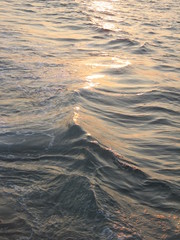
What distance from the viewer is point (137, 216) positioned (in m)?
4.54

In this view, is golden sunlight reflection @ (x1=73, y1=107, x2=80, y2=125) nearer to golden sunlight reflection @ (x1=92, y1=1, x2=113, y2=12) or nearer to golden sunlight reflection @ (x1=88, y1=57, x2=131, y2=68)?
golden sunlight reflection @ (x1=88, y1=57, x2=131, y2=68)

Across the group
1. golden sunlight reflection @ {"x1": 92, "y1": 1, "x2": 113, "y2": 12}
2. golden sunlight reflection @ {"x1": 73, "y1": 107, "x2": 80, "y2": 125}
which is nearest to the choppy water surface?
golden sunlight reflection @ {"x1": 73, "y1": 107, "x2": 80, "y2": 125}

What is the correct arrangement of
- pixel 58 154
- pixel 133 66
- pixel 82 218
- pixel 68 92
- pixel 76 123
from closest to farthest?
pixel 82 218 < pixel 58 154 < pixel 76 123 < pixel 68 92 < pixel 133 66

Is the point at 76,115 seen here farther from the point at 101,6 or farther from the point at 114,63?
the point at 101,6

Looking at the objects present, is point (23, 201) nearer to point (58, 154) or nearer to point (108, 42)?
point (58, 154)

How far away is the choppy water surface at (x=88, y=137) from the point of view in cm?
442

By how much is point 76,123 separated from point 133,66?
15.3ft

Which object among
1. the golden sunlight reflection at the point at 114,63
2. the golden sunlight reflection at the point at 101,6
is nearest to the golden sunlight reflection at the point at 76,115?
the golden sunlight reflection at the point at 114,63

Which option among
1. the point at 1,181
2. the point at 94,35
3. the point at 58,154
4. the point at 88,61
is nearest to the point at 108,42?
the point at 94,35

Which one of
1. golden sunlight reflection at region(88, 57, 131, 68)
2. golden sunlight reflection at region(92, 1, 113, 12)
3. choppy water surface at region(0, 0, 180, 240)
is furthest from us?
golden sunlight reflection at region(92, 1, 113, 12)

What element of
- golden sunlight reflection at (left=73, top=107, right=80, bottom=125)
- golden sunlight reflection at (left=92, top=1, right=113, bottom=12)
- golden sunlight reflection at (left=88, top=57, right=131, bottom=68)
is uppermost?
golden sunlight reflection at (left=92, top=1, right=113, bottom=12)

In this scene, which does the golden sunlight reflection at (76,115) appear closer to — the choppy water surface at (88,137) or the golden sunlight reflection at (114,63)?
the choppy water surface at (88,137)

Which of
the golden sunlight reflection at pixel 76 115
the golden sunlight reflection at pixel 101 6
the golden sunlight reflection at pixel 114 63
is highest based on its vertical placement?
the golden sunlight reflection at pixel 101 6

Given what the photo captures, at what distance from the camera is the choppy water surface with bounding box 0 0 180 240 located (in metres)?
4.42
